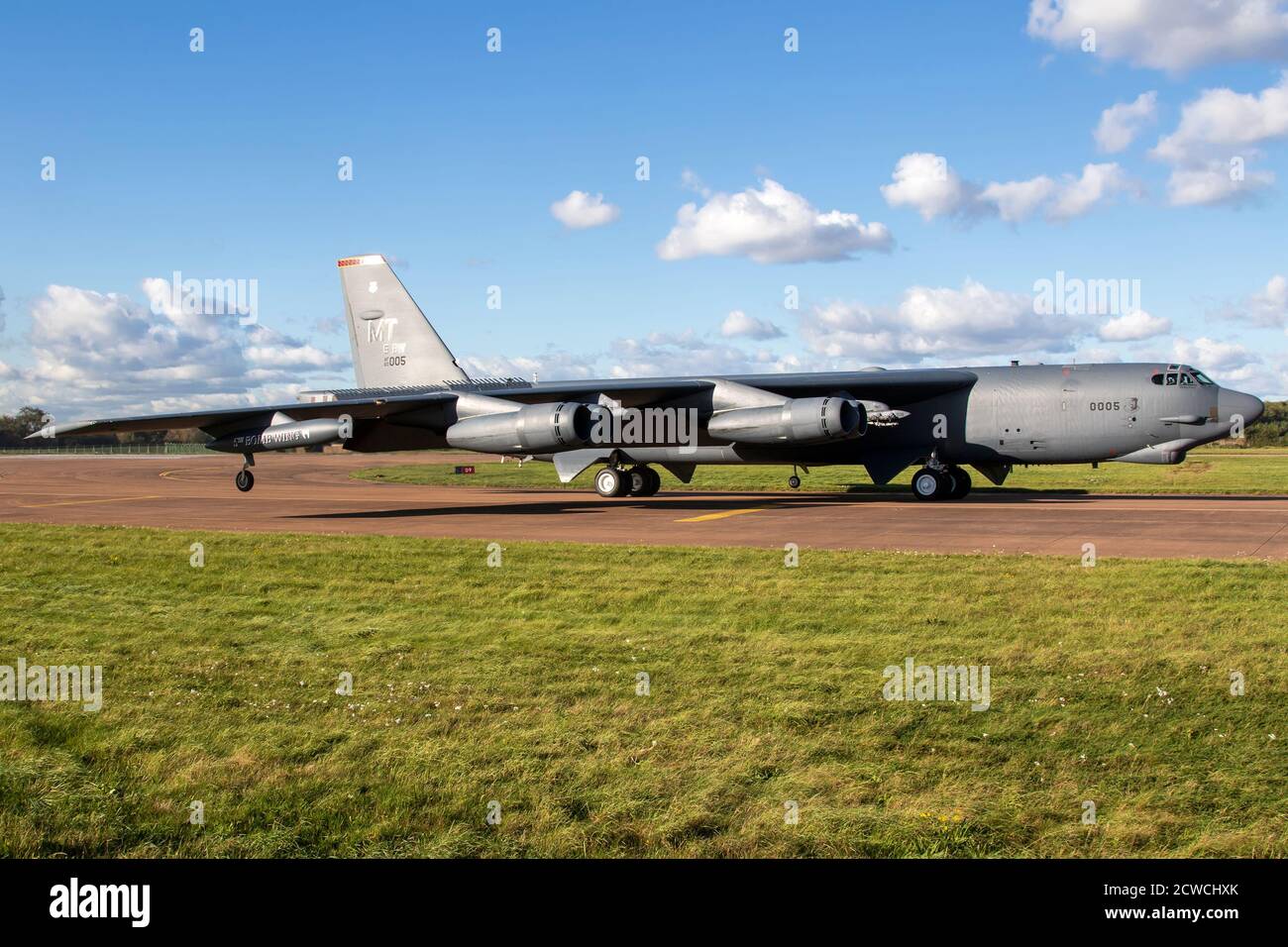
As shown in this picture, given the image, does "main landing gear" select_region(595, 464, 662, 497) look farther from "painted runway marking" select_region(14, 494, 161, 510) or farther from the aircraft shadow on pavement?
"painted runway marking" select_region(14, 494, 161, 510)

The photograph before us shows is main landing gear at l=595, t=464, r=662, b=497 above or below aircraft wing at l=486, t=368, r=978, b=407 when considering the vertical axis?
below

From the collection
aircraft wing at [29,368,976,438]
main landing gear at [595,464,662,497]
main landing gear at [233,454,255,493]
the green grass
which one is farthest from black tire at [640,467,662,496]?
the green grass

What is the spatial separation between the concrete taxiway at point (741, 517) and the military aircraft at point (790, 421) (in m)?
1.34

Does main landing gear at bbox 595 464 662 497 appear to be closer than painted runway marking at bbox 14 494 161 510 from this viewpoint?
No

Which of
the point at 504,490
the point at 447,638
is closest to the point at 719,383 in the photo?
the point at 504,490

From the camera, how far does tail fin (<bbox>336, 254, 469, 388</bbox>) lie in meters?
31.8

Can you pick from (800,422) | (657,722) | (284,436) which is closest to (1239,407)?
(800,422)

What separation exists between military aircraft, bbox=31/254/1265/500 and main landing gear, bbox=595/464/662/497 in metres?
0.04

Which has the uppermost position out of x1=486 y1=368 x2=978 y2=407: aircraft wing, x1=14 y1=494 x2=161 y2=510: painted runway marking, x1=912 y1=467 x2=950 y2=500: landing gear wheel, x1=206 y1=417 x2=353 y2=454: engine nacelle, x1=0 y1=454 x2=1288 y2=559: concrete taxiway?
x1=486 y1=368 x2=978 y2=407: aircraft wing

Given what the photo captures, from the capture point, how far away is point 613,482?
30.6 m
